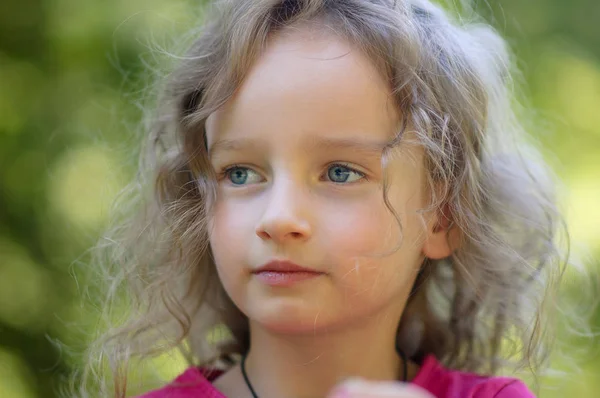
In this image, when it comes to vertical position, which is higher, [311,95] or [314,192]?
[311,95]

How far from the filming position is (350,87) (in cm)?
122

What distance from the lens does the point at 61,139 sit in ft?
7.47

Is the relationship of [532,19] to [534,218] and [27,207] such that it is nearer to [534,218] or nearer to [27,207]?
[534,218]

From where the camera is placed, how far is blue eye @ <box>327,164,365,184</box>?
1231mm

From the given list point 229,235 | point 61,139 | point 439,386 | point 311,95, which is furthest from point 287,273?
point 61,139

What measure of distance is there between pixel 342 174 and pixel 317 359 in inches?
12.0

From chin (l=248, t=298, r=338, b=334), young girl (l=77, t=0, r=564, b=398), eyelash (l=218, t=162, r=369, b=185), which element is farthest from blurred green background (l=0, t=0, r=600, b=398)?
chin (l=248, t=298, r=338, b=334)

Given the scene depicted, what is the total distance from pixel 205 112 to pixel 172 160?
178 mm

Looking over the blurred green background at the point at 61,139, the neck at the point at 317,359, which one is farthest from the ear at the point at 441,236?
the blurred green background at the point at 61,139

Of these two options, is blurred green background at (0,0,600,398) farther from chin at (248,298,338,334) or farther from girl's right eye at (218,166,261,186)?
chin at (248,298,338,334)

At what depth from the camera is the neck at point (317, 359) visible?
1313 millimetres

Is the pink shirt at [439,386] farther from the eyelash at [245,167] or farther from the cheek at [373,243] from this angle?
the eyelash at [245,167]

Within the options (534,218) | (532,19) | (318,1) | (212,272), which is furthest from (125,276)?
(532,19)

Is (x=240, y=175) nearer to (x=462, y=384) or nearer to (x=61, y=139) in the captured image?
(x=462, y=384)
